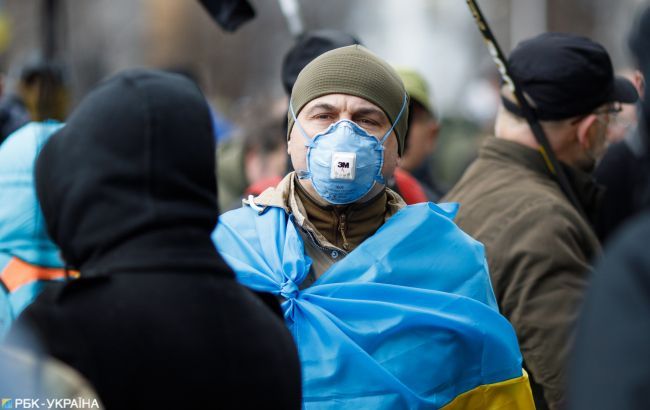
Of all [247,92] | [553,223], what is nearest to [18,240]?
[553,223]

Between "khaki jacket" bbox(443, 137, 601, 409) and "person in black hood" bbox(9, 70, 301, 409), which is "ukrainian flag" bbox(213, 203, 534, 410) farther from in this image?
"person in black hood" bbox(9, 70, 301, 409)

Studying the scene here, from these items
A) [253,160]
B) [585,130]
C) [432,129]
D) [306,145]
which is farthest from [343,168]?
[253,160]

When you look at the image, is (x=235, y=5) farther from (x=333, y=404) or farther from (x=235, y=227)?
(x=333, y=404)

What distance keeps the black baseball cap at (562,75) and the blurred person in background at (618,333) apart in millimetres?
2545

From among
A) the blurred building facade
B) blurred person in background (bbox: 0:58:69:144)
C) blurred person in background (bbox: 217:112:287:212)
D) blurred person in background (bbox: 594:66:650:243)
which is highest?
blurred person in background (bbox: 0:58:69:144)

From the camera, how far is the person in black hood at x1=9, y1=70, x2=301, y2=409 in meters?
2.25

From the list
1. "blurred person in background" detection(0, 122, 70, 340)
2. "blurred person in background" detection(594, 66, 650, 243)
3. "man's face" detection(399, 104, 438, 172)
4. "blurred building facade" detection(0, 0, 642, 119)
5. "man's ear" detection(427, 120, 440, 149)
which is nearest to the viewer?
"blurred person in background" detection(0, 122, 70, 340)

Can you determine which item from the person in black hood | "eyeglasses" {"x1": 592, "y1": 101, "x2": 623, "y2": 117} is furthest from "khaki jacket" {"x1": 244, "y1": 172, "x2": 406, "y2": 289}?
"eyeglasses" {"x1": 592, "y1": 101, "x2": 623, "y2": 117}

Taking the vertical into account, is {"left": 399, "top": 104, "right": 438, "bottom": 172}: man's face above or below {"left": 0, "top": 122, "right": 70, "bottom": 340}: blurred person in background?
below

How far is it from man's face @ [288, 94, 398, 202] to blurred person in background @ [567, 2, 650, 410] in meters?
1.71

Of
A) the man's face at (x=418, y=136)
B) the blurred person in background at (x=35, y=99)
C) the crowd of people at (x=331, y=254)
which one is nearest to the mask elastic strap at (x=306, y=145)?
the crowd of people at (x=331, y=254)

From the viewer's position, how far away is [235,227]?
3.57 metres

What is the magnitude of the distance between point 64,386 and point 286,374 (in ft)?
1.74

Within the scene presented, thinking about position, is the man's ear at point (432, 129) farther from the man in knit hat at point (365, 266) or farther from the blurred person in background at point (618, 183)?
the man in knit hat at point (365, 266)
